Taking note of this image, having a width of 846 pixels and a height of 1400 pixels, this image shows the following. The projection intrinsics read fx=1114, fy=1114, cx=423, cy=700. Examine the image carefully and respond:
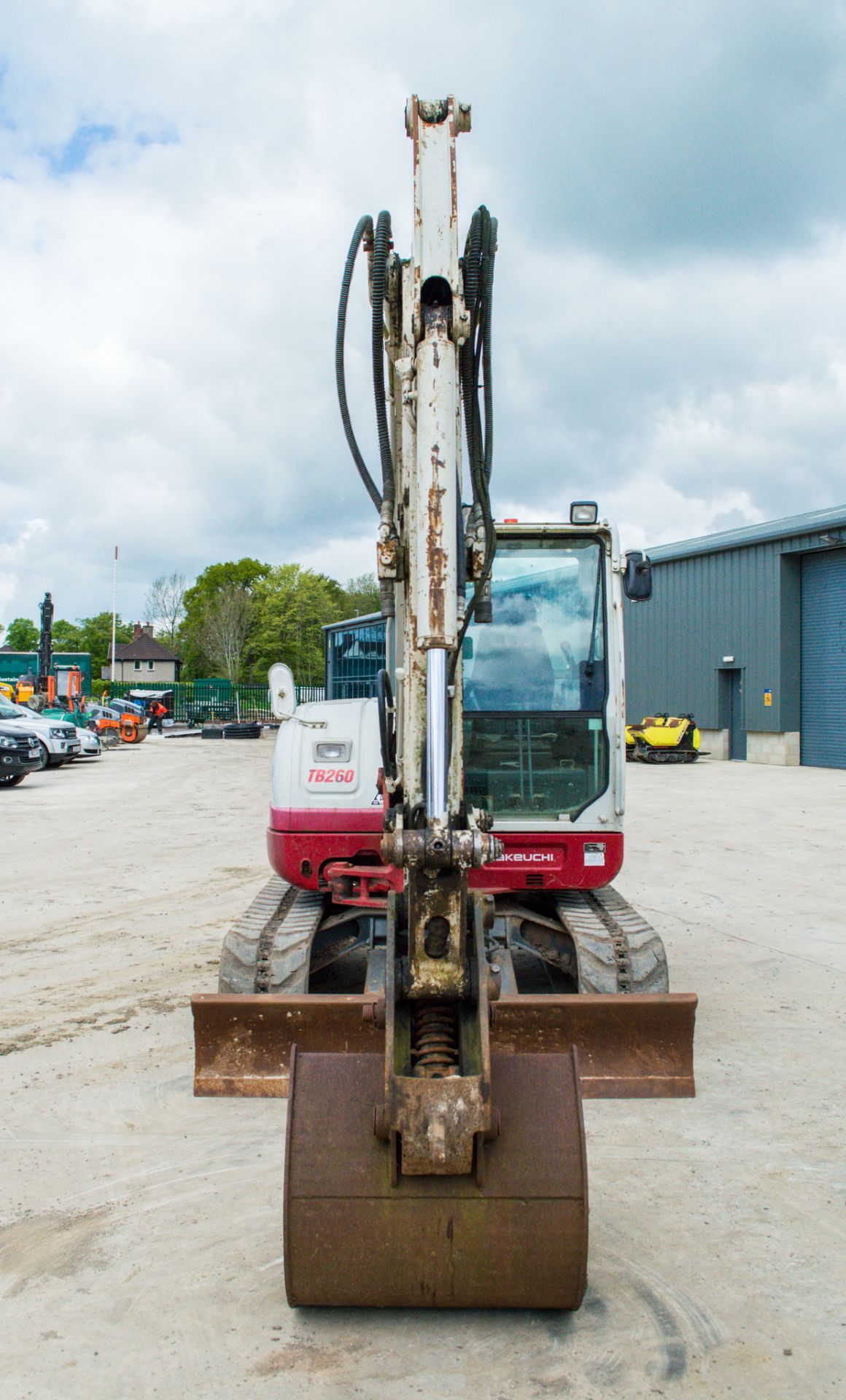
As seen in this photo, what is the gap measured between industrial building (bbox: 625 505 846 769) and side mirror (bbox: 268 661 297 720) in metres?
21.1

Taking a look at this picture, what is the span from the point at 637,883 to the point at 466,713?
507 cm

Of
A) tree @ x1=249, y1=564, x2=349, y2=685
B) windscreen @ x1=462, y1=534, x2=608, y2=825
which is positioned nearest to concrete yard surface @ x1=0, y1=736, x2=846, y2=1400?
windscreen @ x1=462, y1=534, x2=608, y2=825

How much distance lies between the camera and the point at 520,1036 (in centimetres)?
461

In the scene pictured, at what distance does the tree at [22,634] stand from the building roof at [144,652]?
32257 mm

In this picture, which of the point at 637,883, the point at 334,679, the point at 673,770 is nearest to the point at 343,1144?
the point at 637,883

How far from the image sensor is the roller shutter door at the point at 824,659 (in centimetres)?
2642

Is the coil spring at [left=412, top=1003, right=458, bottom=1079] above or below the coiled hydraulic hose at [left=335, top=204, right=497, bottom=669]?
below

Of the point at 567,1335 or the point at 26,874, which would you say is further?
the point at 26,874

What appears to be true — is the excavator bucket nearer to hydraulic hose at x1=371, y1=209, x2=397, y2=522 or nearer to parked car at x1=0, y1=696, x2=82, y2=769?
hydraulic hose at x1=371, y1=209, x2=397, y2=522

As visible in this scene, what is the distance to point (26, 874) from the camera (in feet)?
36.3

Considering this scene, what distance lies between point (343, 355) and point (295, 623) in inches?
2854

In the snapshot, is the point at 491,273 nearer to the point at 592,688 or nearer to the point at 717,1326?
the point at 592,688

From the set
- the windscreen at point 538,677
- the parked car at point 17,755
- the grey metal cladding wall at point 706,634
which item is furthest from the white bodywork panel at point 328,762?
the grey metal cladding wall at point 706,634

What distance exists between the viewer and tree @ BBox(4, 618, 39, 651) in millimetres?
120938
